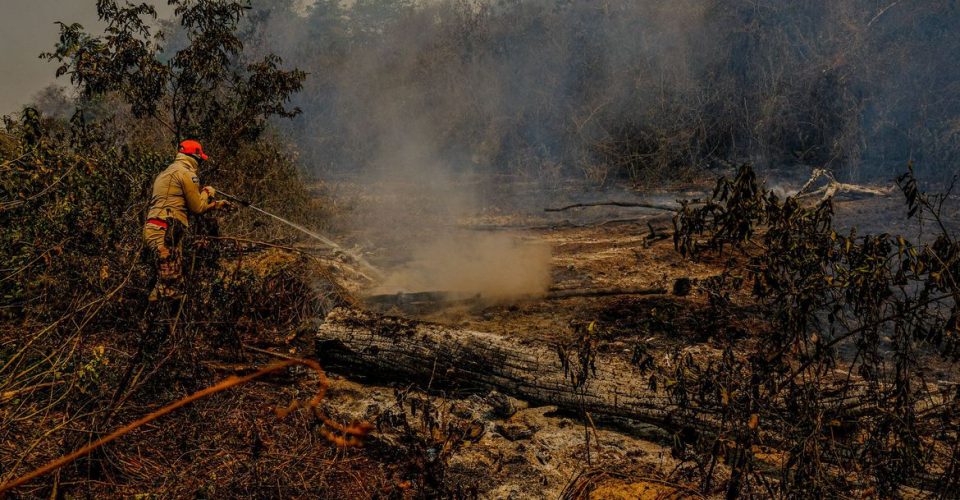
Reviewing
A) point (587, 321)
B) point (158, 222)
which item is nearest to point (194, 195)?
point (158, 222)

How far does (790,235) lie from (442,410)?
91.8 inches

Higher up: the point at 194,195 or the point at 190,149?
the point at 190,149

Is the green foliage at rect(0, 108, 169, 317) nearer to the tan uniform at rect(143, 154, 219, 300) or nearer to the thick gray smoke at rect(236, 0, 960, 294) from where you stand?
the tan uniform at rect(143, 154, 219, 300)

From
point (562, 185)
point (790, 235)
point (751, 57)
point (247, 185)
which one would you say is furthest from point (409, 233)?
point (751, 57)

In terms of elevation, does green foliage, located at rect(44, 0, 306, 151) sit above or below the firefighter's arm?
above

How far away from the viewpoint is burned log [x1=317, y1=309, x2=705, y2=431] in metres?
3.51

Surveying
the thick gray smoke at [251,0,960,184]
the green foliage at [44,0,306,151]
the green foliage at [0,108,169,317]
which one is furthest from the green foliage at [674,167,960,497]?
the thick gray smoke at [251,0,960,184]

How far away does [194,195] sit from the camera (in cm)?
486

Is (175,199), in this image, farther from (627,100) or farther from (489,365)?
(627,100)

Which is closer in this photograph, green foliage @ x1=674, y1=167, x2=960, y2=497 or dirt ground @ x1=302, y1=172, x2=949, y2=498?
green foliage @ x1=674, y1=167, x2=960, y2=497

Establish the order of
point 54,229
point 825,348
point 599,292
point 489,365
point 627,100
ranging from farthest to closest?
point 627,100, point 599,292, point 54,229, point 489,365, point 825,348

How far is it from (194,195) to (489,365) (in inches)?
123

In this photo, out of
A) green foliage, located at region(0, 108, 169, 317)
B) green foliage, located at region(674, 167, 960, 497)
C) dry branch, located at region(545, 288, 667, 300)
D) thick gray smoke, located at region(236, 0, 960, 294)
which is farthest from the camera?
thick gray smoke, located at region(236, 0, 960, 294)

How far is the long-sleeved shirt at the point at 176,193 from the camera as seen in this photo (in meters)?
4.76
